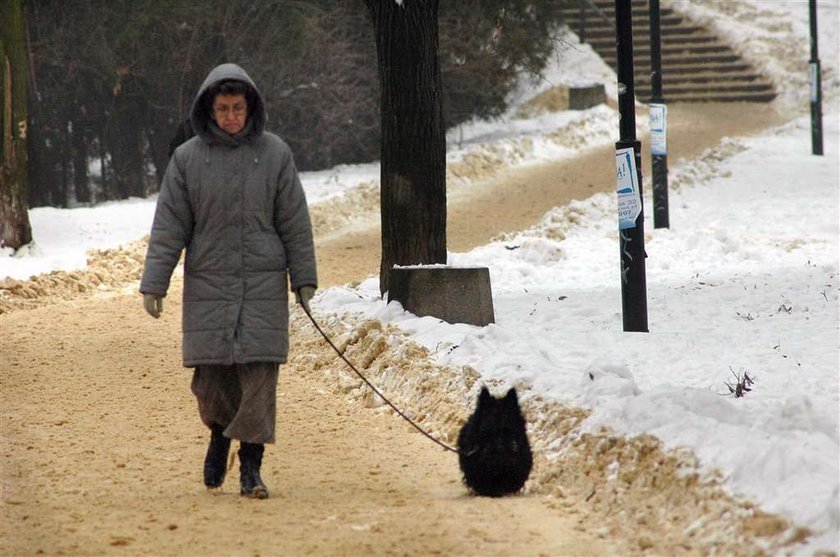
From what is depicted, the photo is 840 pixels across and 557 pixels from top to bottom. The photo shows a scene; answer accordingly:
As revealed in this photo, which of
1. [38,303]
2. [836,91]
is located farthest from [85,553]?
[836,91]

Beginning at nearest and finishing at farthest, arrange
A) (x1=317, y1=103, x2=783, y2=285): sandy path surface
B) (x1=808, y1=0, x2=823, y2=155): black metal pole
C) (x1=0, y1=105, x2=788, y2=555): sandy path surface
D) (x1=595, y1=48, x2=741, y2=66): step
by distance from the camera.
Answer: (x1=0, y1=105, x2=788, y2=555): sandy path surface, (x1=317, y1=103, x2=783, y2=285): sandy path surface, (x1=808, y1=0, x2=823, y2=155): black metal pole, (x1=595, y1=48, x2=741, y2=66): step

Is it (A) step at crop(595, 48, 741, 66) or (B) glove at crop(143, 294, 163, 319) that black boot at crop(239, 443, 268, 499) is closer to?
(B) glove at crop(143, 294, 163, 319)

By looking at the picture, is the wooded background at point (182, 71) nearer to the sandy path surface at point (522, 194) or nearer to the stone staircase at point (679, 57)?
the sandy path surface at point (522, 194)

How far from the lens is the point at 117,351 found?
1063 centimetres

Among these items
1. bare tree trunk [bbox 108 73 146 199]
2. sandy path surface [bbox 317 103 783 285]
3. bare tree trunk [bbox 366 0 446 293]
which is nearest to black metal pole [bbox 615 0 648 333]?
bare tree trunk [bbox 366 0 446 293]

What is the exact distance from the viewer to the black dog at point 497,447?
19.6ft

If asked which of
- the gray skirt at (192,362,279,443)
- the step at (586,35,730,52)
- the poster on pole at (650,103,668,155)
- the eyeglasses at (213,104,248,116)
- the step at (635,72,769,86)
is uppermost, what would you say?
the step at (586,35,730,52)

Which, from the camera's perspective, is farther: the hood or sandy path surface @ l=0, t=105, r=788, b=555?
the hood

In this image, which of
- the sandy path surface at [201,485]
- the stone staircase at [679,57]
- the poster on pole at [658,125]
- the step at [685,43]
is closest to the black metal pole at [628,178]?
the sandy path surface at [201,485]

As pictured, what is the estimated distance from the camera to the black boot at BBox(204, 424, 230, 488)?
249 inches

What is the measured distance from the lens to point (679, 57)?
1355 inches

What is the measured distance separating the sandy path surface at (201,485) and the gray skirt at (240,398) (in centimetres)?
33

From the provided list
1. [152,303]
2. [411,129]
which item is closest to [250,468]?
[152,303]

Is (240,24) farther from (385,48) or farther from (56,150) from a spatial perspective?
(385,48)
